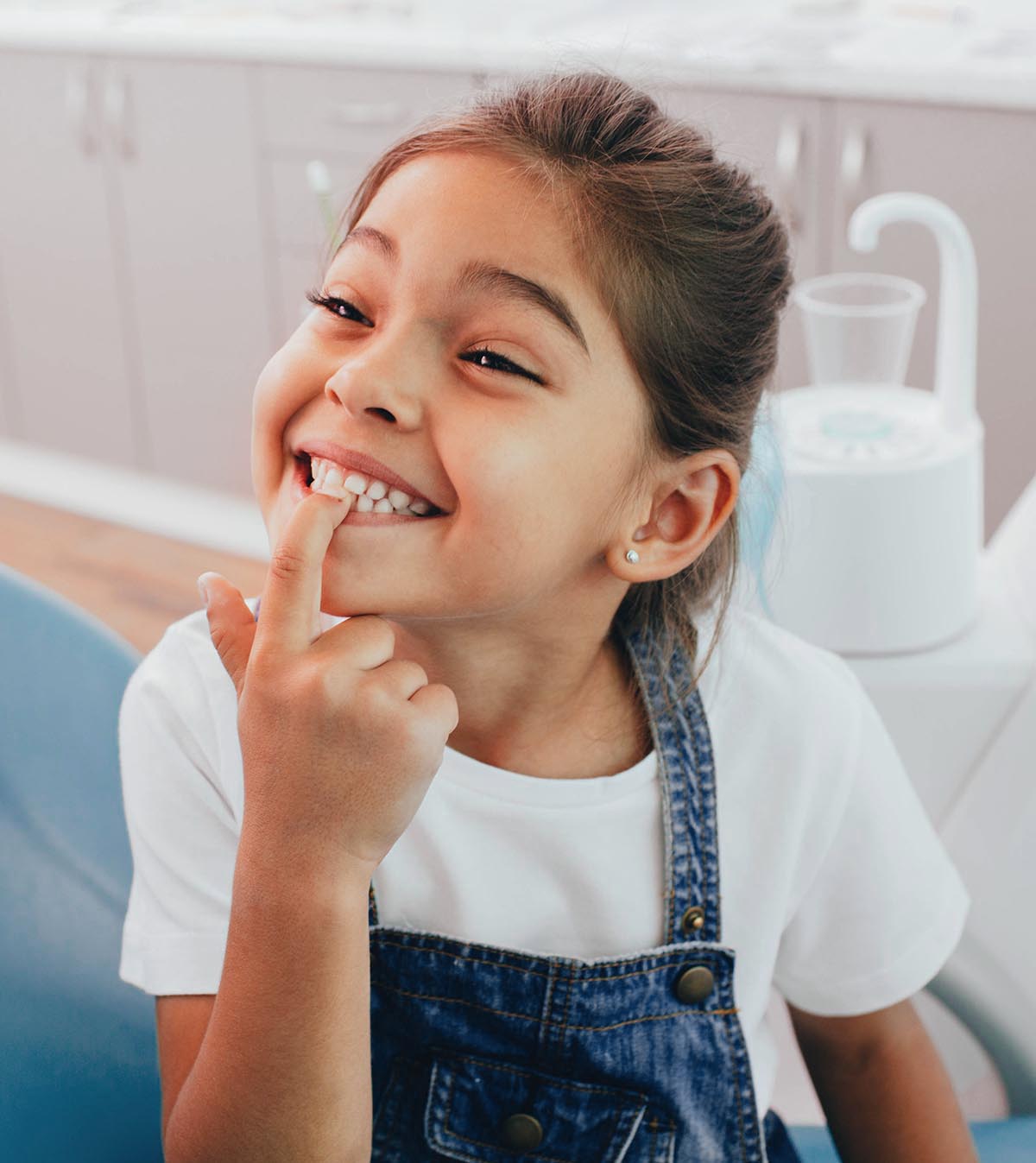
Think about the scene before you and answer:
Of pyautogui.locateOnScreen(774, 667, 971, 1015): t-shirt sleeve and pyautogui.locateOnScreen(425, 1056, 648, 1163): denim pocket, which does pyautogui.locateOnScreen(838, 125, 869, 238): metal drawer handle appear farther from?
pyautogui.locateOnScreen(425, 1056, 648, 1163): denim pocket

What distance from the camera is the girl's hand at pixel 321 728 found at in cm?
75

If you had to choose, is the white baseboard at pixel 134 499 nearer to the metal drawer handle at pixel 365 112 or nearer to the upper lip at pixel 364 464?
the metal drawer handle at pixel 365 112

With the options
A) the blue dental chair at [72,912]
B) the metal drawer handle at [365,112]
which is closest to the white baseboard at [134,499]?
the metal drawer handle at [365,112]

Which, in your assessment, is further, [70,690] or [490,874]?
[70,690]

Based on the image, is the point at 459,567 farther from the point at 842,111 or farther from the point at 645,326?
the point at 842,111

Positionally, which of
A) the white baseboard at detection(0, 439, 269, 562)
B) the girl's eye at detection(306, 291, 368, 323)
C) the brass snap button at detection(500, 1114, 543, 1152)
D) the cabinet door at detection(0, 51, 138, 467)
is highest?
the girl's eye at detection(306, 291, 368, 323)

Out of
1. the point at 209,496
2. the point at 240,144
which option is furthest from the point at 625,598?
the point at 209,496

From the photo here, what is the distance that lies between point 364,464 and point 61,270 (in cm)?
273

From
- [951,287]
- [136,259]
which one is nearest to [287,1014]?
[951,287]

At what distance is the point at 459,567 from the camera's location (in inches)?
31.1

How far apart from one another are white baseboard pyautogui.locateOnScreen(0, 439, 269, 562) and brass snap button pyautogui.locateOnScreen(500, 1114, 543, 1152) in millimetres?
2215

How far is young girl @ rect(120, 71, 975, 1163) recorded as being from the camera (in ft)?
2.50

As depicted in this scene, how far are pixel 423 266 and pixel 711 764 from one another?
37 cm

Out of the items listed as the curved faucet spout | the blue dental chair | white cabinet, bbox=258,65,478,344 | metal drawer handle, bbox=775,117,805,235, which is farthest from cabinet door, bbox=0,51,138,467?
the blue dental chair
